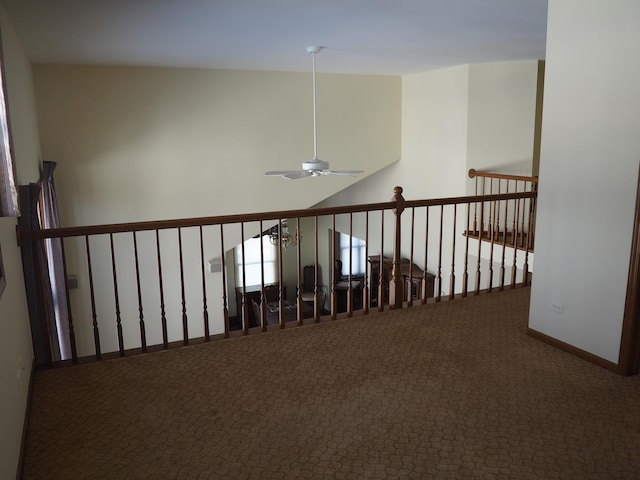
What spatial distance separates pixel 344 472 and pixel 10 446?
1.39 metres

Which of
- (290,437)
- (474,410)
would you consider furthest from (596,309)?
(290,437)

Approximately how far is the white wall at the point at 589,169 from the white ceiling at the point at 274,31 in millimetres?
1049

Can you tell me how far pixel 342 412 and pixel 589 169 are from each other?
2032 mm

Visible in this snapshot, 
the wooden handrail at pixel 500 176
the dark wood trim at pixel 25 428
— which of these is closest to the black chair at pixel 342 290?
the wooden handrail at pixel 500 176

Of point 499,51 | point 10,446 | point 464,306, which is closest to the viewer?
point 10,446

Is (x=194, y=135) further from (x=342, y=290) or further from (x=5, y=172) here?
(x=342, y=290)

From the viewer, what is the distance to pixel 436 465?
2262mm

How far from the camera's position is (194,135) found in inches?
279

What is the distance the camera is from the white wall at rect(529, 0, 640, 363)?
2779 mm

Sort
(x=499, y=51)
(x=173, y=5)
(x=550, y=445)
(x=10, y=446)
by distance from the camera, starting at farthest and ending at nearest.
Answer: (x=499, y=51) < (x=173, y=5) < (x=550, y=445) < (x=10, y=446)

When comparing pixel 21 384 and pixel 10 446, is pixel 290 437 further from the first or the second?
pixel 21 384

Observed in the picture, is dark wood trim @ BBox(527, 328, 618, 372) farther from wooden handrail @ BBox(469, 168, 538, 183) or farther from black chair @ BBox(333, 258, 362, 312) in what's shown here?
black chair @ BBox(333, 258, 362, 312)

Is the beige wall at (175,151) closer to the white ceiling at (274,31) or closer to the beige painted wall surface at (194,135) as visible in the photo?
the beige painted wall surface at (194,135)

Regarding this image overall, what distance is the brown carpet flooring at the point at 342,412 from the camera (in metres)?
2.27
